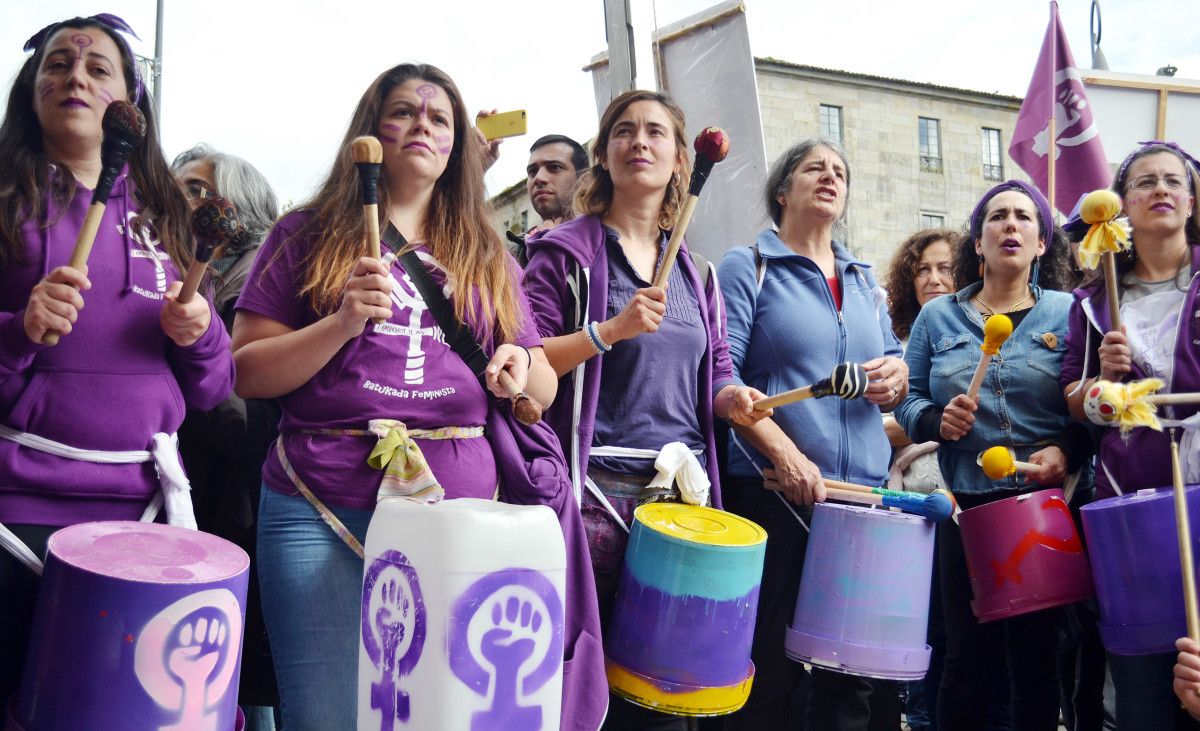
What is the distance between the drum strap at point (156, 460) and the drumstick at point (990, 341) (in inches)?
95.0

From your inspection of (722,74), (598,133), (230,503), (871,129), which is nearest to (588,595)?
(230,503)

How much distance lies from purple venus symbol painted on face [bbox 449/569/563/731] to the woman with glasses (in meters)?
1.86

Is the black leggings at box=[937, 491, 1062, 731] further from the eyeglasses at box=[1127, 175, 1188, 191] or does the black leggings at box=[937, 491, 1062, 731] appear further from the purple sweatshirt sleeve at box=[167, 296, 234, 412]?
the purple sweatshirt sleeve at box=[167, 296, 234, 412]

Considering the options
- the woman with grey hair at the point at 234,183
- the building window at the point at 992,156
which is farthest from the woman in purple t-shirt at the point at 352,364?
the building window at the point at 992,156

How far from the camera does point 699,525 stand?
2.64 m

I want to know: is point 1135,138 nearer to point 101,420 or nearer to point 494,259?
point 494,259

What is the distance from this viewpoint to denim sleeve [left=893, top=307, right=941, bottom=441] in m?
3.62

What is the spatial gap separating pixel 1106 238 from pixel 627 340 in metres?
1.55

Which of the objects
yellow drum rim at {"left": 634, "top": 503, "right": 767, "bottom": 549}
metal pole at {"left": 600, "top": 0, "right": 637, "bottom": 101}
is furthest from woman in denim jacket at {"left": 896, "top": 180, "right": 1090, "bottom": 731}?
metal pole at {"left": 600, "top": 0, "right": 637, "bottom": 101}

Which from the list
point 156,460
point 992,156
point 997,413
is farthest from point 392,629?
point 992,156

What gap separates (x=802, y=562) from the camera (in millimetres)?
3057

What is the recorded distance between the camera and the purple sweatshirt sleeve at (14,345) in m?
1.90

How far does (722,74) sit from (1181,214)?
2.05 metres

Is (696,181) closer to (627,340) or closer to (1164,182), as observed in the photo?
(627,340)
